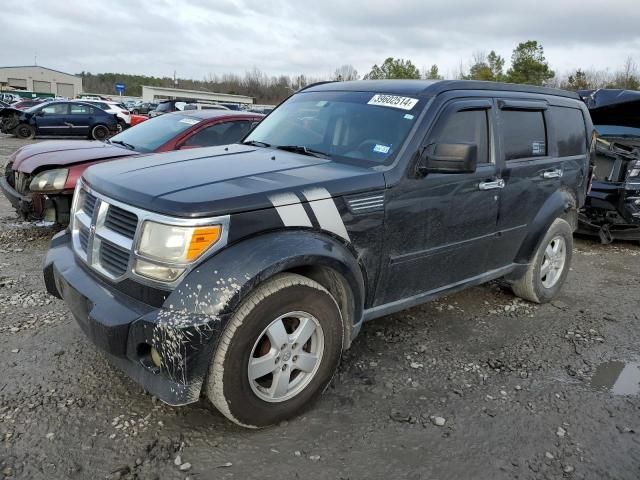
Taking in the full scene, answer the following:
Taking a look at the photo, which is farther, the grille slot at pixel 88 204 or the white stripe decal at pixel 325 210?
the grille slot at pixel 88 204

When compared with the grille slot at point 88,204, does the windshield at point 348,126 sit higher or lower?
higher

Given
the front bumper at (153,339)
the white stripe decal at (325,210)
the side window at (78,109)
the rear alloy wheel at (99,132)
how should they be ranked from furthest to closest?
1. the rear alloy wheel at (99,132)
2. the side window at (78,109)
3. the white stripe decal at (325,210)
4. the front bumper at (153,339)

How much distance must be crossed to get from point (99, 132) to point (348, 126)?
19786 millimetres

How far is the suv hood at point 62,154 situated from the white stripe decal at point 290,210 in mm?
3696

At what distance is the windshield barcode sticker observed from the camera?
11.5ft

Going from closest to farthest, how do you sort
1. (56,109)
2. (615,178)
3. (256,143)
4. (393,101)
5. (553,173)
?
(393,101), (256,143), (553,173), (615,178), (56,109)

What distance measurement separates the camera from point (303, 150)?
360cm

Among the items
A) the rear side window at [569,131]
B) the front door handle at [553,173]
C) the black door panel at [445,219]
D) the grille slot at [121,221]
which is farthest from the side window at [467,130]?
the grille slot at [121,221]

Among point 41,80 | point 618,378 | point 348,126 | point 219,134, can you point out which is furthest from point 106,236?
point 41,80

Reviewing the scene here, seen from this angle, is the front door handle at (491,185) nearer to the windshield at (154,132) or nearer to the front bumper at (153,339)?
the front bumper at (153,339)

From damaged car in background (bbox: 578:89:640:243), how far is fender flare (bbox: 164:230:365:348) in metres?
5.41

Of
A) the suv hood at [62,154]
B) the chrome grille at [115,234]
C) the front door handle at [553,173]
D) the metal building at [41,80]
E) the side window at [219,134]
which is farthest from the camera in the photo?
the metal building at [41,80]

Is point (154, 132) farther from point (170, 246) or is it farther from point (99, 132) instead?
point (99, 132)

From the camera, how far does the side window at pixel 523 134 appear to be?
402cm
